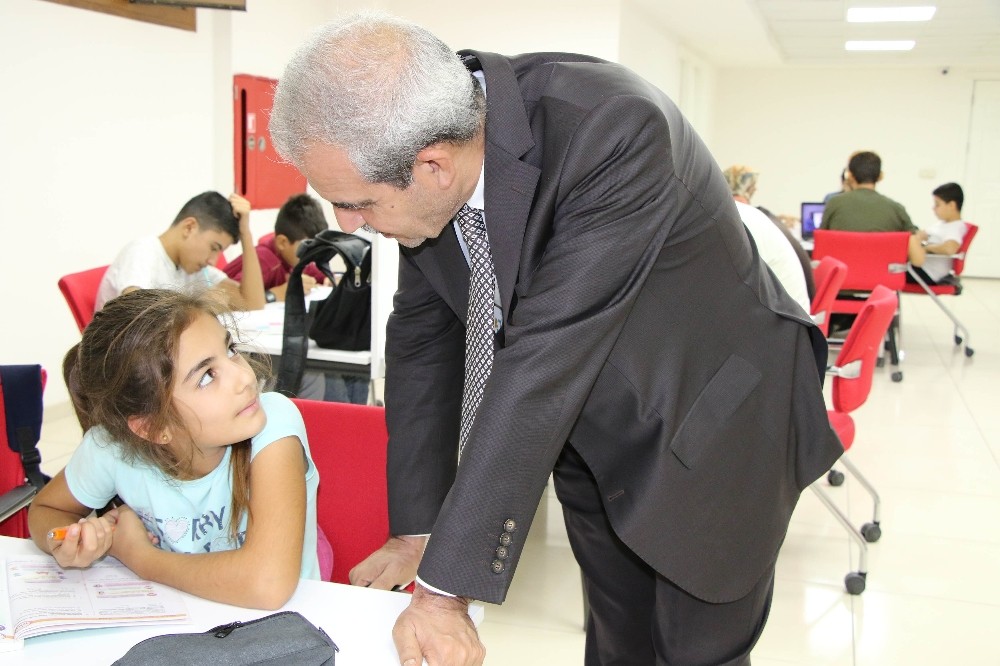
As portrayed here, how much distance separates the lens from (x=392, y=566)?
1.41 meters

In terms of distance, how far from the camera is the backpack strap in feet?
6.00

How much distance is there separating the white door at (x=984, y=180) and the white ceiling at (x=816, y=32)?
490 millimetres

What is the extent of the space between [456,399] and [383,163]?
57cm

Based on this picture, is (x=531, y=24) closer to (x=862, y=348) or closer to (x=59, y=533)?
(x=862, y=348)

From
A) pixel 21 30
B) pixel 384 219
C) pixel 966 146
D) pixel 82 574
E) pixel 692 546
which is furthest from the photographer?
pixel 966 146

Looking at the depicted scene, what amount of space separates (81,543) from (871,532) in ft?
9.29

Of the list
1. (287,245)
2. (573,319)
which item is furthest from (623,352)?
(287,245)

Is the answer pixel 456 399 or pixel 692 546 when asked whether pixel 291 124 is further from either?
pixel 692 546

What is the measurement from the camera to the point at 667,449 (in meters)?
1.15

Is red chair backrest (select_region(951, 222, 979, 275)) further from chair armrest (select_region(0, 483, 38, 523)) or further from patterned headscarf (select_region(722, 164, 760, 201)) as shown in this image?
chair armrest (select_region(0, 483, 38, 523))

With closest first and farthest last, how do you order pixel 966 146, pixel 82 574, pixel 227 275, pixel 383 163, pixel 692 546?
1. pixel 383 163
2. pixel 692 546
3. pixel 82 574
4. pixel 227 275
5. pixel 966 146

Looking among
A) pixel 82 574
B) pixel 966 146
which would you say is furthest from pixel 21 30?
pixel 966 146

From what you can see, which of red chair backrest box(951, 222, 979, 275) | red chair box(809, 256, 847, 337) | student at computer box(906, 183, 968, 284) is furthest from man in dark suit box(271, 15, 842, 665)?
red chair backrest box(951, 222, 979, 275)

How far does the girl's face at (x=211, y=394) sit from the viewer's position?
1.43m
